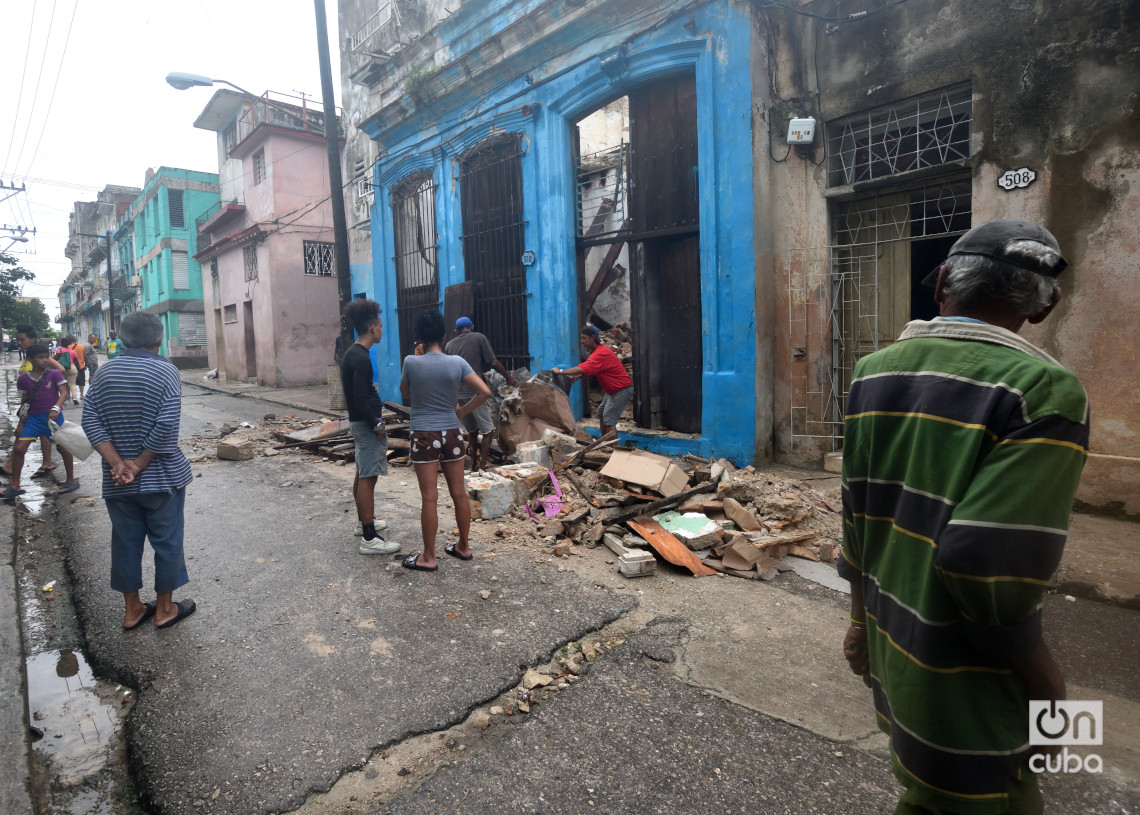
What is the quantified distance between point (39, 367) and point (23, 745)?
5862 mm

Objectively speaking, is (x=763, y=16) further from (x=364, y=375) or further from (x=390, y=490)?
(x=390, y=490)

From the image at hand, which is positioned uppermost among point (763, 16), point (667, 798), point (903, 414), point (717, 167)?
point (763, 16)

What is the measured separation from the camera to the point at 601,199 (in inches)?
368

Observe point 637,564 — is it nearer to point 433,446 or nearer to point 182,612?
point 433,446

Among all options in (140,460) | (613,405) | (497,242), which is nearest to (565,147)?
(497,242)

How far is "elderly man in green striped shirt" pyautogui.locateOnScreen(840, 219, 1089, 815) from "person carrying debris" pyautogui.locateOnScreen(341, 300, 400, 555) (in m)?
3.82

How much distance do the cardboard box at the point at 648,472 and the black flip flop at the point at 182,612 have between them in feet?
11.1

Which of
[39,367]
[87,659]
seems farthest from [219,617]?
[39,367]

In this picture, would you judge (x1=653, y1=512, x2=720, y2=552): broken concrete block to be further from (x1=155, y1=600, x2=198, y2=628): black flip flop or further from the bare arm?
(x1=155, y1=600, x2=198, y2=628): black flip flop

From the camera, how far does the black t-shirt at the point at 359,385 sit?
4711 millimetres

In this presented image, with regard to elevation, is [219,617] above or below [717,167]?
below

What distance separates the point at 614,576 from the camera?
14.6ft

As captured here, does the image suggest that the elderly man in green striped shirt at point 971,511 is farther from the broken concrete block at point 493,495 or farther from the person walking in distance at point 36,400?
the person walking in distance at point 36,400

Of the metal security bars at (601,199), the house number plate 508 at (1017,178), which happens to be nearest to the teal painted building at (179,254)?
the metal security bars at (601,199)
